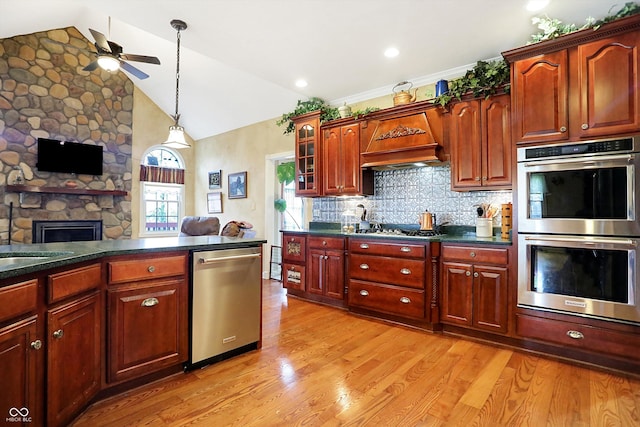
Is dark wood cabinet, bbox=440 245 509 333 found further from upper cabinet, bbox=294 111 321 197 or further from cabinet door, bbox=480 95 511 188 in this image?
upper cabinet, bbox=294 111 321 197

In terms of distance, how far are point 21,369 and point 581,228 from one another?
344 centimetres

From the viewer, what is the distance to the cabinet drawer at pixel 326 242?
382 cm

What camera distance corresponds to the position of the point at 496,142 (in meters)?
2.98

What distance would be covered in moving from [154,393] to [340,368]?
124cm

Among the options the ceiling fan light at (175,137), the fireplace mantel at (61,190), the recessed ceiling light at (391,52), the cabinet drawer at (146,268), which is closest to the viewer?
the cabinet drawer at (146,268)

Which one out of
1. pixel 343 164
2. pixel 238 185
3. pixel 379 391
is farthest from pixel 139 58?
pixel 379 391

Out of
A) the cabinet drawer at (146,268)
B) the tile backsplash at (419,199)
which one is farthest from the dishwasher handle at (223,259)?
the tile backsplash at (419,199)

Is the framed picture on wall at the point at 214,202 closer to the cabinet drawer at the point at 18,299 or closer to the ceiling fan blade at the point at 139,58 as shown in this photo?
the ceiling fan blade at the point at 139,58

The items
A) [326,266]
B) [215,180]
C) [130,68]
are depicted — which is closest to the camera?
[130,68]

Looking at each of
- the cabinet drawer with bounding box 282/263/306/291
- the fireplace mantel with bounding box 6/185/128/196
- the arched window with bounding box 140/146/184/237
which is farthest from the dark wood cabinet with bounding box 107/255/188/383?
the arched window with bounding box 140/146/184/237

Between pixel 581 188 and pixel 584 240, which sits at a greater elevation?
pixel 581 188

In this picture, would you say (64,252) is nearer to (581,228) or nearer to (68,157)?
(581,228)

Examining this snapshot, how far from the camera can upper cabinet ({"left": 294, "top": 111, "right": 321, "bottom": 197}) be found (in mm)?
4387

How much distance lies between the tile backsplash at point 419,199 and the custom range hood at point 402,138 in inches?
8.0
